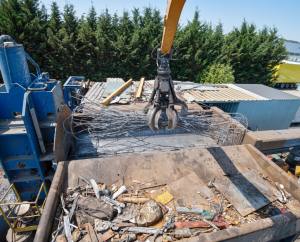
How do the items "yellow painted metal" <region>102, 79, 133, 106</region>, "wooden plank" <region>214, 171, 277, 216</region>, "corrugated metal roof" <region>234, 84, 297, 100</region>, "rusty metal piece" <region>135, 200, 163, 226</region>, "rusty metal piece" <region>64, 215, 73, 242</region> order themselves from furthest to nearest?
"corrugated metal roof" <region>234, 84, 297, 100</region>, "yellow painted metal" <region>102, 79, 133, 106</region>, "wooden plank" <region>214, 171, 277, 216</region>, "rusty metal piece" <region>135, 200, 163, 226</region>, "rusty metal piece" <region>64, 215, 73, 242</region>

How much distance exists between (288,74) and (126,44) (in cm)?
2231

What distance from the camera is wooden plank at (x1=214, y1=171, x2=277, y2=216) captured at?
4.11 meters

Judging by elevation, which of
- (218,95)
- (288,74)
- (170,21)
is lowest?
(288,74)

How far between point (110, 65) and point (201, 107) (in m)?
9.73

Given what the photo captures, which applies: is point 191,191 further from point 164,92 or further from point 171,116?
point 164,92

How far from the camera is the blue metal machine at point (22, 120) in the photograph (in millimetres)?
4711

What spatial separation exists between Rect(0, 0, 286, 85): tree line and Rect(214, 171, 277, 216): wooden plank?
30.4 feet

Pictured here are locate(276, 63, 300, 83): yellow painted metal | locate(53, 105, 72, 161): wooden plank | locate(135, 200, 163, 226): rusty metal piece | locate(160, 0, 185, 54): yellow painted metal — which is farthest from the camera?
locate(276, 63, 300, 83): yellow painted metal

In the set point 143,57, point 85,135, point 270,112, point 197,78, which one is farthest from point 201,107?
point 197,78

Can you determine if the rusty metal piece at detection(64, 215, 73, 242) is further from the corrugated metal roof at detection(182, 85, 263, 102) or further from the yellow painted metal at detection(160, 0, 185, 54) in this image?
the corrugated metal roof at detection(182, 85, 263, 102)

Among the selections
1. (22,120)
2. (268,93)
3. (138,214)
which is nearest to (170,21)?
(138,214)

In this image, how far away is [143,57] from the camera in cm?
1595

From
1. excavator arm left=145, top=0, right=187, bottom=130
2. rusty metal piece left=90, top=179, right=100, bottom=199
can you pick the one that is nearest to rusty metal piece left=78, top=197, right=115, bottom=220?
rusty metal piece left=90, top=179, right=100, bottom=199

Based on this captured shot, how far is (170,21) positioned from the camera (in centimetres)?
319
